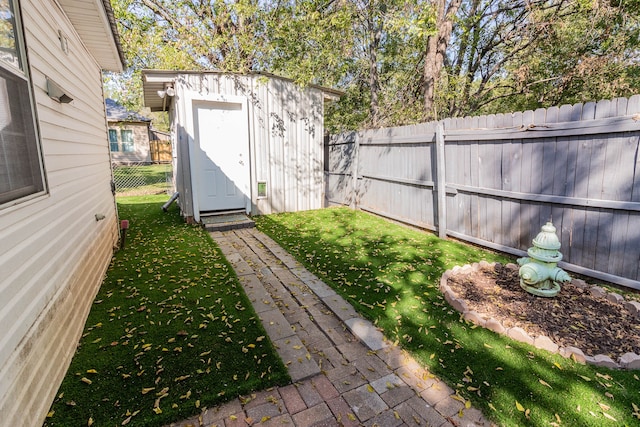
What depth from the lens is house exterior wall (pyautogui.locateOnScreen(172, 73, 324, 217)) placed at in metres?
6.41

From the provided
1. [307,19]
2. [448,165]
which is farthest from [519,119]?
[307,19]

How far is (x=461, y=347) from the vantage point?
2.51 metres

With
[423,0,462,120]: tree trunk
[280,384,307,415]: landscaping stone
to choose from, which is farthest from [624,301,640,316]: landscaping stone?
[423,0,462,120]: tree trunk

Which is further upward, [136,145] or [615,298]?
[136,145]

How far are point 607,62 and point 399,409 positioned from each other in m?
9.02

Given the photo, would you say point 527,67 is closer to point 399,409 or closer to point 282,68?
point 282,68

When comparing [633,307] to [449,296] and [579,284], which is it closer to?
[579,284]

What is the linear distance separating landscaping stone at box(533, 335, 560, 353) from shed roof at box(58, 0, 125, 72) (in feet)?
17.7

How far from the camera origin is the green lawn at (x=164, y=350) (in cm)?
194

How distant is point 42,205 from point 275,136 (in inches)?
215

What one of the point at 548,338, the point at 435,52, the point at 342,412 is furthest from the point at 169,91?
the point at 548,338

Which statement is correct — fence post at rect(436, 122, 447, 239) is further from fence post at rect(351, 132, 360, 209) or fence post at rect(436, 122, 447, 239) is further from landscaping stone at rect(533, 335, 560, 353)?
landscaping stone at rect(533, 335, 560, 353)

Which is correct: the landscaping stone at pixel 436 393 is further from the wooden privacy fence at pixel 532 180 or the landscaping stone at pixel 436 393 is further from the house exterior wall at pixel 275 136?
the house exterior wall at pixel 275 136

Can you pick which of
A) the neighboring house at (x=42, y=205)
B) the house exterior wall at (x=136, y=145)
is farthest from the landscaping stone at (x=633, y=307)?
the house exterior wall at (x=136, y=145)
